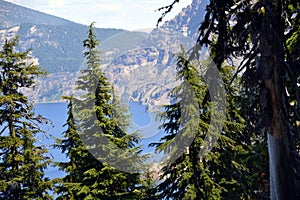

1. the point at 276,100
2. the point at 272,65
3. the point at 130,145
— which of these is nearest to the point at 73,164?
the point at 130,145

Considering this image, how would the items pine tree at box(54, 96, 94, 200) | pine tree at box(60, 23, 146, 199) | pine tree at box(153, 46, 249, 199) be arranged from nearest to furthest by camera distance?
1. pine tree at box(153, 46, 249, 199)
2. pine tree at box(60, 23, 146, 199)
3. pine tree at box(54, 96, 94, 200)

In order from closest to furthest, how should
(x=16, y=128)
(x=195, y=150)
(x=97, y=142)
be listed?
(x=195, y=150), (x=97, y=142), (x=16, y=128)

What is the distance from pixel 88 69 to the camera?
15602 mm

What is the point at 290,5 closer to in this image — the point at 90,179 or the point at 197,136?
the point at 197,136

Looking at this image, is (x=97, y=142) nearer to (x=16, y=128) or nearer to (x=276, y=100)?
(x=16, y=128)

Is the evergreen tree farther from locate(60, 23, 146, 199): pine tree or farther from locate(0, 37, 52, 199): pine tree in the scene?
locate(0, 37, 52, 199): pine tree

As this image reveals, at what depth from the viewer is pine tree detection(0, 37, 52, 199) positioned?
49.5 ft

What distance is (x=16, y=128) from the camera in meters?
16.0

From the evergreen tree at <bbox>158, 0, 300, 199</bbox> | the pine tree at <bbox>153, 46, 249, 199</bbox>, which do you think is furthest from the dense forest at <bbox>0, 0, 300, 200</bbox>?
the evergreen tree at <bbox>158, 0, 300, 199</bbox>

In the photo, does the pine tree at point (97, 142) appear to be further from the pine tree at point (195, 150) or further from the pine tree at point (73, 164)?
the pine tree at point (195, 150)

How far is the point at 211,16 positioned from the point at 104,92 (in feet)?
37.3

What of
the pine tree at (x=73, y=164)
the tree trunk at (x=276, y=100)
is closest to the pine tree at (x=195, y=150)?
the pine tree at (x=73, y=164)

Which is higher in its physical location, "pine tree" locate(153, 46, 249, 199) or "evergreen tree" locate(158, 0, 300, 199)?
"pine tree" locate(153, 46, 249, 199)

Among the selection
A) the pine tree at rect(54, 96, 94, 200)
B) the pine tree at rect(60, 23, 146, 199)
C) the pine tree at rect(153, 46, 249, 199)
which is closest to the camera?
the pine tree at rect(153, 46, 249, 199)
